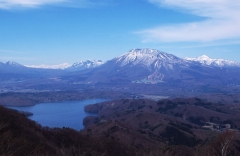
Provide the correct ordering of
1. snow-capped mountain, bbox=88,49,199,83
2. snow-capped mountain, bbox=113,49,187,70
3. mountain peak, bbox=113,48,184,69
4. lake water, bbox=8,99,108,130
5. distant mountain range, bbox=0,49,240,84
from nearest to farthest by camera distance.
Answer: lake water, bbox=8,99,108,130 < distant mountain range, bbox=0,49,240,84 < snow-capped mountain, bbox=88,49,199,83 < snow-capped mountain, bbox=113,49,187,70 < mountain peak, bbox=113,48,184,69

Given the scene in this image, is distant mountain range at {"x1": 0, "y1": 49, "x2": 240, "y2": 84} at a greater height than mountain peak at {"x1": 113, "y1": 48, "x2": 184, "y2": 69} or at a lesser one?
lesser

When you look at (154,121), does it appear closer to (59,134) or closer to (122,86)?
→ (59,134)

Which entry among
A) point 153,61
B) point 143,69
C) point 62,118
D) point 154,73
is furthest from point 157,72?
point 62,118

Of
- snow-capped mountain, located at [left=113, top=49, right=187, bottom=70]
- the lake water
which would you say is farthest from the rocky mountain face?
the lake water

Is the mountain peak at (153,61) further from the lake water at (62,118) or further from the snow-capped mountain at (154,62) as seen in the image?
the lake water at (62,118)

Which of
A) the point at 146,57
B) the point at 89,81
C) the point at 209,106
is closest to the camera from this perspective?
the point at 209,106

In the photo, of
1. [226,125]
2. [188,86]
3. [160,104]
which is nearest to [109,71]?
[188,86]

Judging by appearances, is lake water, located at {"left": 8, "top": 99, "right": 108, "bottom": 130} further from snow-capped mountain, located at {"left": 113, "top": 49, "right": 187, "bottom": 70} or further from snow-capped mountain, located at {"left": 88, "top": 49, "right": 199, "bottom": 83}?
snow-capped mountain, located at {"left": 113, "top": 49, "right": 187, "bottom": 70}

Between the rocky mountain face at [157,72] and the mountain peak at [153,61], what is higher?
the mountain peak at [153,61]

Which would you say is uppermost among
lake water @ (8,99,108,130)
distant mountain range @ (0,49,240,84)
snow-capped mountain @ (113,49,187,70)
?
snow-capped mountain @ (113,49,187,70)

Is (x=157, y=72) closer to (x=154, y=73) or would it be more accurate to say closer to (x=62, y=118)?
(x=154, y=73)

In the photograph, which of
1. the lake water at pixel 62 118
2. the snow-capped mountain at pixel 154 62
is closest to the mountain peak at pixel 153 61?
the snow-capped mountain at pixel 154 62
